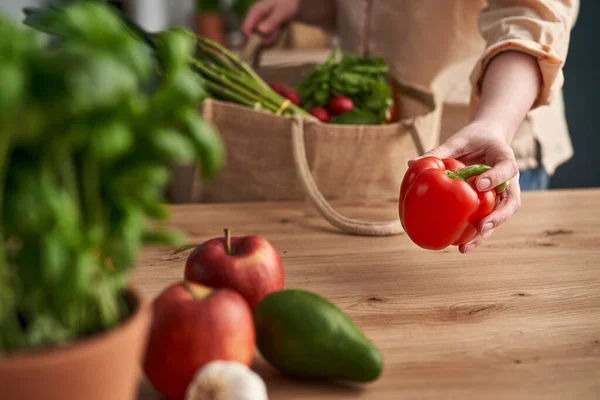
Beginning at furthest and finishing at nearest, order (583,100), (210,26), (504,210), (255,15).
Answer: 1. (210,26)
2. (583,100)
3. (255,15)
4. (504,210)

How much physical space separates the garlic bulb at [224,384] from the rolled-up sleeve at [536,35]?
83 cm

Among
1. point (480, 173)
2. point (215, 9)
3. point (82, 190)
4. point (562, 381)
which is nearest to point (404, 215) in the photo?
point (480, 173)

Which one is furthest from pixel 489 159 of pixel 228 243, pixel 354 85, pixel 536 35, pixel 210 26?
pixel 210 26

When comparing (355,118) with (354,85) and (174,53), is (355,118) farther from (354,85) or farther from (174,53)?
(174,53)

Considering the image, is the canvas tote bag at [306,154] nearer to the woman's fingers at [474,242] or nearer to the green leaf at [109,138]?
the woman's fingers at [474,242]

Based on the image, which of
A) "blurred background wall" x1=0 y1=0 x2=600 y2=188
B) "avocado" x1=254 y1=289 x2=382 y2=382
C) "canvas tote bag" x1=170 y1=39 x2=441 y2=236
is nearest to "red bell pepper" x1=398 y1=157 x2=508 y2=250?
"canvas tote bag" x1=170 y1=39 x2=441 y2=236

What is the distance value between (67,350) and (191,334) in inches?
5.3

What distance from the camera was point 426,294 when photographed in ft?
2.82

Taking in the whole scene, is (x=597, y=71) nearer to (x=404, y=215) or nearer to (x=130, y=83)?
(x=404, y=215)

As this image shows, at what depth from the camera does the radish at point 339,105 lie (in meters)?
1.55

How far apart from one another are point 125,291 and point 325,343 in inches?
7.2

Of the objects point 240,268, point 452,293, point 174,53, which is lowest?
point 452,293

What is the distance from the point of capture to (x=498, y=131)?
1.06 metres

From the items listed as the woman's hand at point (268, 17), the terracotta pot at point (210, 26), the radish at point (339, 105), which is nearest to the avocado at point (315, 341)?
the radish at point (339, 105)
